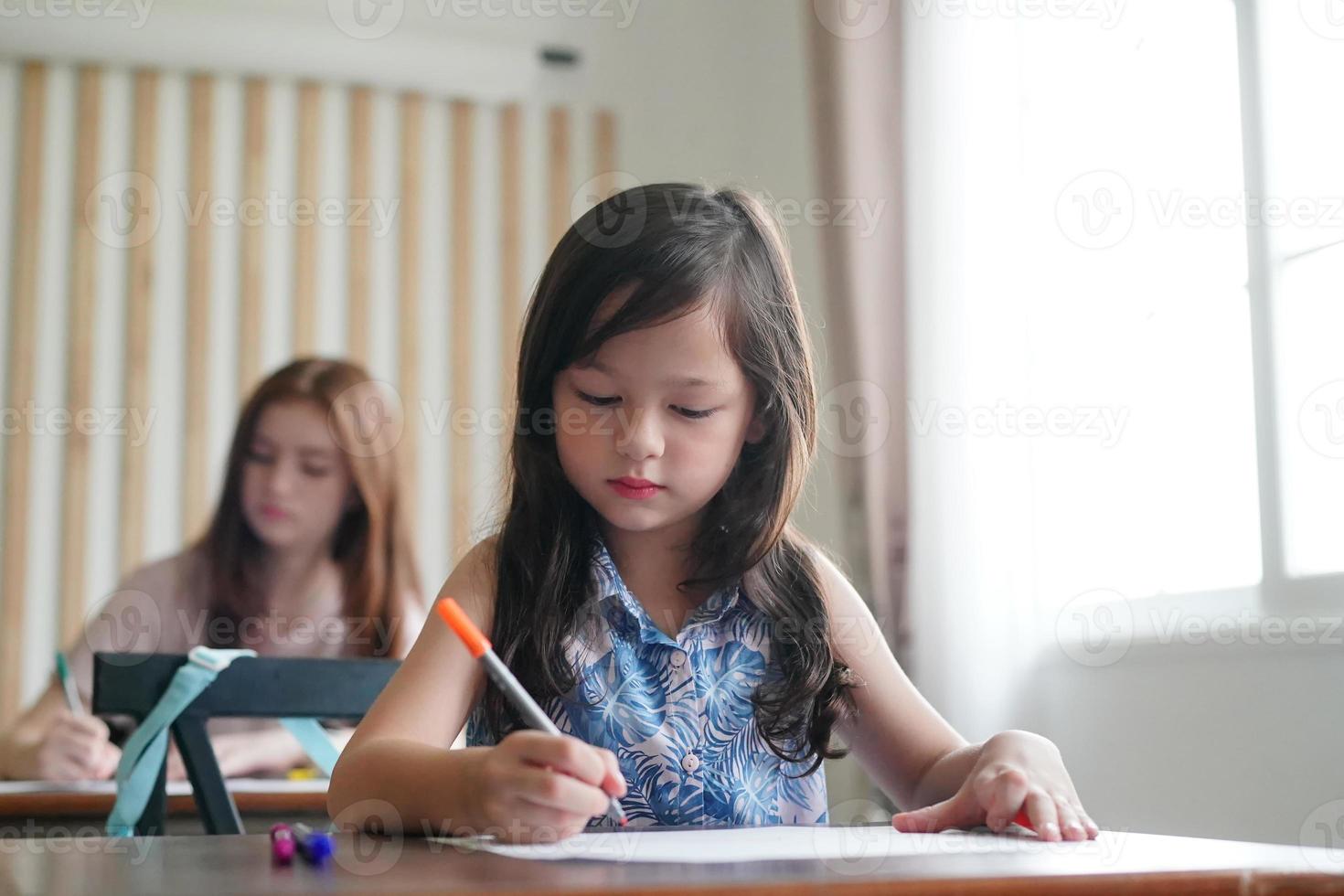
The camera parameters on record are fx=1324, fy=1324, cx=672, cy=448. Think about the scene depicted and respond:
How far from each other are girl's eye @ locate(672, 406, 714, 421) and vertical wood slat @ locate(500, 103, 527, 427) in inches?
104

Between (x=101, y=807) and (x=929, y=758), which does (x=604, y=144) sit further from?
(x=929, y=758)

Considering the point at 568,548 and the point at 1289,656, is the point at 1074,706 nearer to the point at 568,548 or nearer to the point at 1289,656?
the point at 1289,656

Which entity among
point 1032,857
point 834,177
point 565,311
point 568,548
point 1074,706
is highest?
point 834,177

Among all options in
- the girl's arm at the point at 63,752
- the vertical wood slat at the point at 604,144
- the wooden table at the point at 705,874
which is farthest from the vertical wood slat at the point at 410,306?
the wooden table at the point at 705,874

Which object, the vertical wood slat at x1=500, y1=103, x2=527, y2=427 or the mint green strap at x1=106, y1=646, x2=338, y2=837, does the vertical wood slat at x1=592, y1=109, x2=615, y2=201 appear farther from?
the mint green strap at x1=106, y1=646, x2=338, y2=837

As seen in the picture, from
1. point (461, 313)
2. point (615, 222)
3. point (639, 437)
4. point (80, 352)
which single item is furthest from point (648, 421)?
point (80, 352)

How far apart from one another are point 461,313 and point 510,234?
26 cm

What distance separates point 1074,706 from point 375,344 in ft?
7.12

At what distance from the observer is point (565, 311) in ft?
3.46

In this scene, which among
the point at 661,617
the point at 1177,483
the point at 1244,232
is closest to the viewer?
the point at 661,617

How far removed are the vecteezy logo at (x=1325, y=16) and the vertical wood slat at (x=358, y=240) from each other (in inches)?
96.1

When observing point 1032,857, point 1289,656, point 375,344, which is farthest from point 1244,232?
point 375,344

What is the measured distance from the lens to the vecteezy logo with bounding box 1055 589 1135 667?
204 cm

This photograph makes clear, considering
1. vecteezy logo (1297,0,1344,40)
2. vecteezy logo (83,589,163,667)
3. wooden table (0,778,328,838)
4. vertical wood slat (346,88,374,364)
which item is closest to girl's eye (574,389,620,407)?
wooden table (0,778,328,838)
